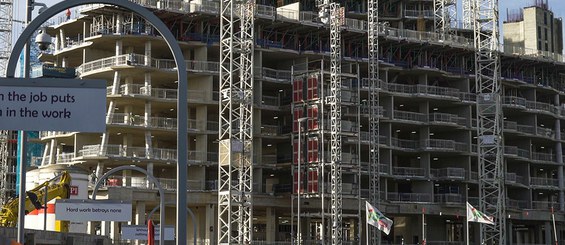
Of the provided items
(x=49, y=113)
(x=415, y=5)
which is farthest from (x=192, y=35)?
(x=49, y=113)

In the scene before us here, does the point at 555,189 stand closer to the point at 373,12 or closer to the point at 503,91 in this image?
the point at 503,91

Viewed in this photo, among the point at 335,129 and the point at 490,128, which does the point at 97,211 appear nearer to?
the point at 335,129

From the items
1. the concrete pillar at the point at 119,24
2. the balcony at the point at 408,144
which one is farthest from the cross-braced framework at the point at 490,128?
the concrete pillar at the point at 119,24

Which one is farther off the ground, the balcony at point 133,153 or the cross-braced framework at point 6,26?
the cross-braced framework at point 6,26

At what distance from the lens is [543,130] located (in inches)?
4897

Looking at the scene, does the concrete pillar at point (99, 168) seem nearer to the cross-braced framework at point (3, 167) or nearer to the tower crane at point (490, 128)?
the tower crane at point (490, 128)

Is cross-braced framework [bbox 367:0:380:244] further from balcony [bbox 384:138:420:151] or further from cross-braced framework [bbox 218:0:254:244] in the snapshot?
cross-braced framework [bbox 218:0:254:244]

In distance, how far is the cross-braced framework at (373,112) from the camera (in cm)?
9919

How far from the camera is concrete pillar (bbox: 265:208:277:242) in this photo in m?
96.5

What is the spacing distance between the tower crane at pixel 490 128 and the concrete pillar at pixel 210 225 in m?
29.5

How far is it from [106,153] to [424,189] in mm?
38550

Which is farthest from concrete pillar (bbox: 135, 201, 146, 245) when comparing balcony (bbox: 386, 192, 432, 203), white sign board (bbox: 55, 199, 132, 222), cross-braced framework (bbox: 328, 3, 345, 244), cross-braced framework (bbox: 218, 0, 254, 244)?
white sign board (bbox: 55, 199, 132, 222)

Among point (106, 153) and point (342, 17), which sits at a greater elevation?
point (342, 17)

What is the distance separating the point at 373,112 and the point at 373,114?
1.08ft
